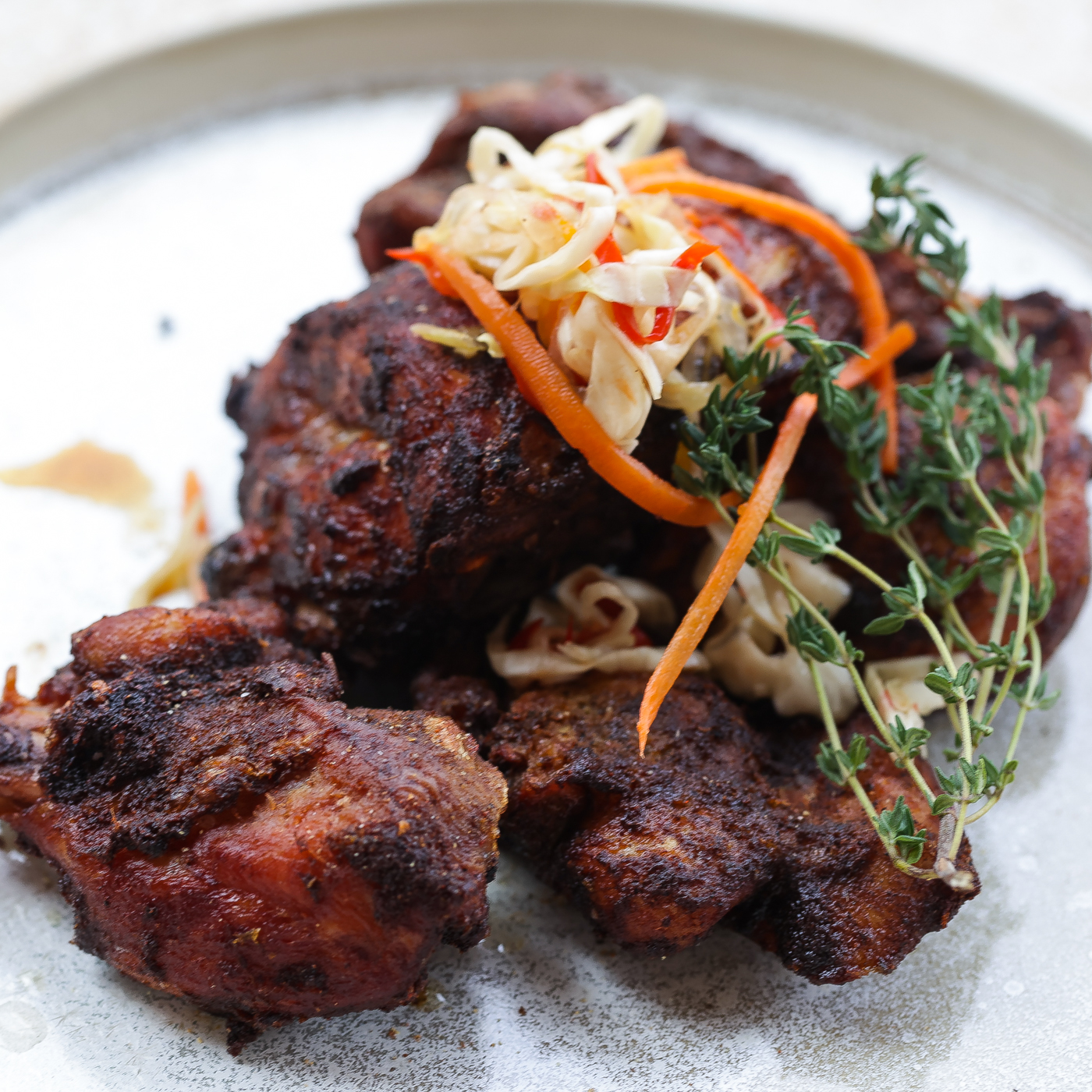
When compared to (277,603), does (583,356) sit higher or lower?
higher

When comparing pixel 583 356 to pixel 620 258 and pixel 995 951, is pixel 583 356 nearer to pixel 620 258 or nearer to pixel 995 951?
pixel 620 258

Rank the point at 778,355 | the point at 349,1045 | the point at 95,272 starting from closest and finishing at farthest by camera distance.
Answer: the point at 349,1045 < the point at 778,355 < the point at 95,272

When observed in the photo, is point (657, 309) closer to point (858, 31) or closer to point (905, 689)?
point (905, 689)

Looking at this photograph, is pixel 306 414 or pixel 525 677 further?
pixel 306 414

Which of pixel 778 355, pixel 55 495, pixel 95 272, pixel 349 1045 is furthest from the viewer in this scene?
pixel 95 272

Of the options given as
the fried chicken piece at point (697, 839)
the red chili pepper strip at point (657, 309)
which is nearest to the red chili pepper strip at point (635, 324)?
the red chili pepper strip at point (657, 309)

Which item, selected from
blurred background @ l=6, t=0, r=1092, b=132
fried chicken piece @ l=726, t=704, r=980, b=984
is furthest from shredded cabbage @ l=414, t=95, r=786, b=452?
blurred background @ l=6, t=0, r=1092, b=132

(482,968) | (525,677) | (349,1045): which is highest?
(525,677)

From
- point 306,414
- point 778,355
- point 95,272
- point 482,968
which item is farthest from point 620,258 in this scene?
point 95,272
